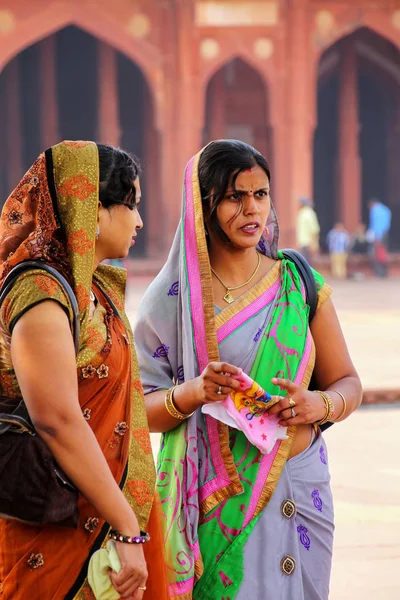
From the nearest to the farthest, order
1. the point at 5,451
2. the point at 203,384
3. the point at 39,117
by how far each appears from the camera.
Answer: the point at 5,451 → the point at 203,384 → the point at 39,117

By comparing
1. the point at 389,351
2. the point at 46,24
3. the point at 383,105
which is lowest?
the point at 389,351

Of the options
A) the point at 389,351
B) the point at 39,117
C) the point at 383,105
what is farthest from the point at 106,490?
the point at 383,105

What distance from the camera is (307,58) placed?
1591 centimetres

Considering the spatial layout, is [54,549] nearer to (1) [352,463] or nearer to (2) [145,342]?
(2) [145,342]

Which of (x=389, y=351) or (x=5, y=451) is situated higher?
(x=5, y=451)

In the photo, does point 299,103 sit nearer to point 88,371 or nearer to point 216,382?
point 216,382

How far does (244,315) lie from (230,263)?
0.41 ft

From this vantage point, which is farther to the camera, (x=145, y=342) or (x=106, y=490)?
(x=145, y=342)

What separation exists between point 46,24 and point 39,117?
3251mm

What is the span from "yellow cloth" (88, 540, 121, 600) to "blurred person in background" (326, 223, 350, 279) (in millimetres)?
14216

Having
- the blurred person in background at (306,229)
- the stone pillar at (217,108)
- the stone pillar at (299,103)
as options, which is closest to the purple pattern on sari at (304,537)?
the blurred person in background at (306,229)

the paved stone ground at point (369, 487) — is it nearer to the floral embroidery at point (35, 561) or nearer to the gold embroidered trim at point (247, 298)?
the gold embroidered trim at point (247, 298)

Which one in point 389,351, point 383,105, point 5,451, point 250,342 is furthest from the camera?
point 383,105

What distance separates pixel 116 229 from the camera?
176 centimetres
